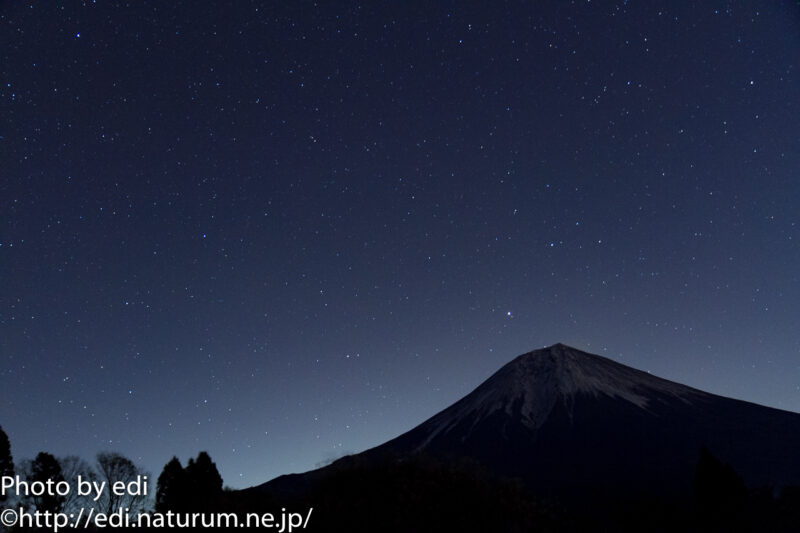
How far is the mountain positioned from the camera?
8956cm

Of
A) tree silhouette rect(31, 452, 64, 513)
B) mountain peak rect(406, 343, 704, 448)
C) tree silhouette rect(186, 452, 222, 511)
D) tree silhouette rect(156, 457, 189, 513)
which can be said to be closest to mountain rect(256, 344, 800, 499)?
mountain peak rect(406, 343, 704, 448)

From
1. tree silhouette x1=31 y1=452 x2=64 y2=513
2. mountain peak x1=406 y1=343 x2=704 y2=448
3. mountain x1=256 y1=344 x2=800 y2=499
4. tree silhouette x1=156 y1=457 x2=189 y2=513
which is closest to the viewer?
tree silhouette x1=31 y1=452 x2=64 y2=513

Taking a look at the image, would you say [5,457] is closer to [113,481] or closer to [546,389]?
[113,481]

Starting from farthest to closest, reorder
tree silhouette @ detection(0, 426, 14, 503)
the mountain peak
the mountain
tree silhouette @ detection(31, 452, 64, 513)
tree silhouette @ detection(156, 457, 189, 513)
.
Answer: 1. the mountain peak
2. the mountain
3. tree silhouette @ detection(156, 457, 189, 513)
4. tree silhouette @ detection(31, 452, 64, 513)
5. tree silhouette @ detection(0, 426, 14, 503)

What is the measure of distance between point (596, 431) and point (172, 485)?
3570 inches

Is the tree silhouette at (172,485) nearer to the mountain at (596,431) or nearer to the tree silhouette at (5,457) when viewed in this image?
the tree silhouette at (5,457)

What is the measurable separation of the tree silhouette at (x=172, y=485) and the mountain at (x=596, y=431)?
2341 centimetres

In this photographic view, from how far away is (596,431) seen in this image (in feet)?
377

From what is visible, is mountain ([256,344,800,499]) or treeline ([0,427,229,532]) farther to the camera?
mountain ([256,344,800,499])

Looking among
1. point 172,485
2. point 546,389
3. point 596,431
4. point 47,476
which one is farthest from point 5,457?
point 546,389

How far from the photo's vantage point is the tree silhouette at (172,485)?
5571cm

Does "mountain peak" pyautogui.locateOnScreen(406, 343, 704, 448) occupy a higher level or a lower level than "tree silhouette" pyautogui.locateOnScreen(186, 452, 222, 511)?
higher

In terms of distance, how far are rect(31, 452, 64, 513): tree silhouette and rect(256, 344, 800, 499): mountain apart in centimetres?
3504

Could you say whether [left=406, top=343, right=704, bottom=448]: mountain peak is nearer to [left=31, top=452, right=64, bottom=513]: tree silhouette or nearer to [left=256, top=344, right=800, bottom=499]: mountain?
[left=256, top=344, right=800, bottom=499]: mountain
